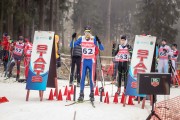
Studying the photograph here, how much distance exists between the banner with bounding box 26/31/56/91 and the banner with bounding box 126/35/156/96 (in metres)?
2.69

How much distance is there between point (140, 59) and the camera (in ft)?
38.8

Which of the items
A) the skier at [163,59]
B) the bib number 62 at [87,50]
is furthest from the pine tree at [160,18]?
the bib number 62 at [87,50]

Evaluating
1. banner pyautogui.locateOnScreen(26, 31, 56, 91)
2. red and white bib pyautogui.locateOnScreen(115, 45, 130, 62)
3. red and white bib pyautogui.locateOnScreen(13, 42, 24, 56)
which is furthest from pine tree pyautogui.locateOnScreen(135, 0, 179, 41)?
banner pyautogui.locateOnScreen(26, 31, 56, 91)

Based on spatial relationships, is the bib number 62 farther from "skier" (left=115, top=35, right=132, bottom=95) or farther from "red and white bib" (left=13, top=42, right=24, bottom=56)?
"red and white bib" (left=13, top=42, right=24, bottom=56)

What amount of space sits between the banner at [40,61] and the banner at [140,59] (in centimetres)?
269

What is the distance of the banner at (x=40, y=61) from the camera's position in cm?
1218

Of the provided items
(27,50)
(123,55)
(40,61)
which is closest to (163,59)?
(123,55)

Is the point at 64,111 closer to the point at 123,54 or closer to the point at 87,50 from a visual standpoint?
the point at 87,50

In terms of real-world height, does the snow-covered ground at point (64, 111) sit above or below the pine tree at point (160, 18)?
below

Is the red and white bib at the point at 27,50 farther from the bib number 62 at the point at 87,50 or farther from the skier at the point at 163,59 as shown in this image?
the bib number 62 at the point at 87,50

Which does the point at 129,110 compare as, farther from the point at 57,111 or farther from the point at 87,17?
the point at 87,17

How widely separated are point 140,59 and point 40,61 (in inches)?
127

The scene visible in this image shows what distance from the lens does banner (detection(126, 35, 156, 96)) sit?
1170 cm

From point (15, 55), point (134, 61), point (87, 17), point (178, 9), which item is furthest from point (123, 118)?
point (87, 17)
